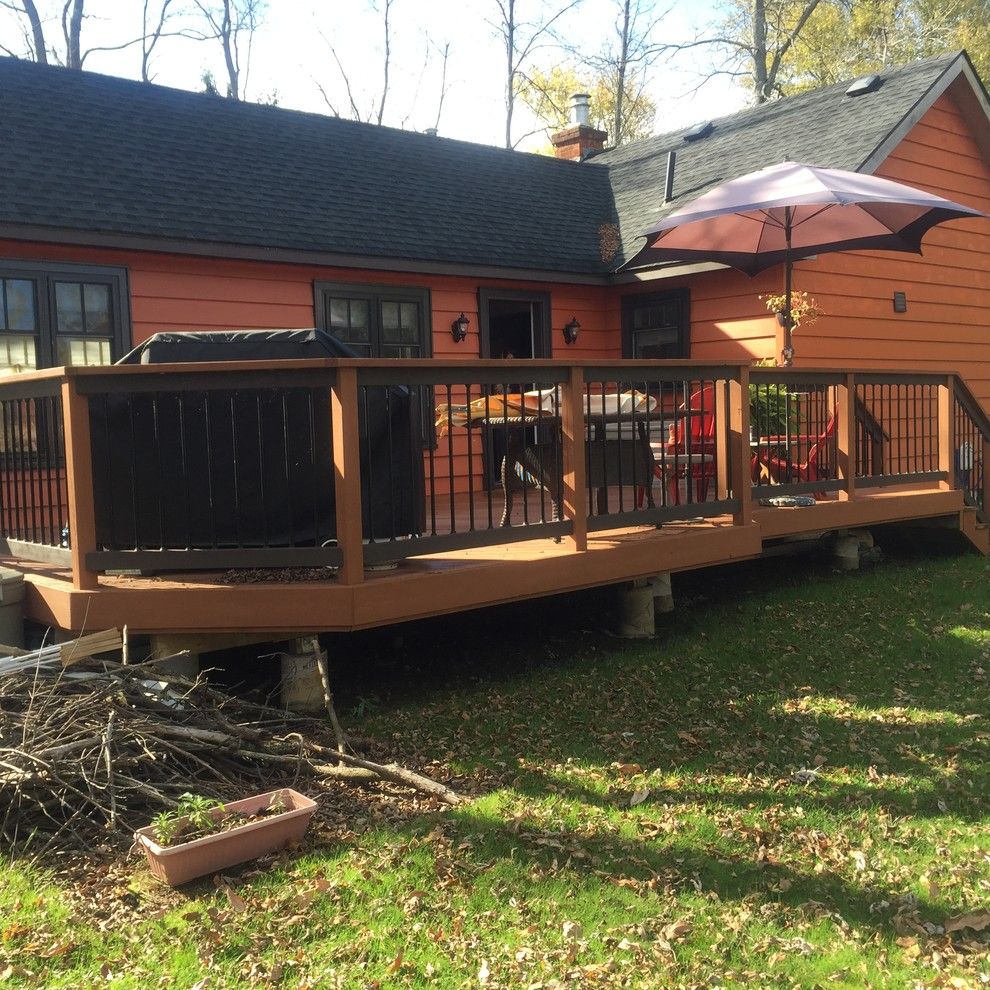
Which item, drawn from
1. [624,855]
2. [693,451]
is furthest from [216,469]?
[693,451]

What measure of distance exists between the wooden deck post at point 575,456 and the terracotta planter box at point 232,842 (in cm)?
239

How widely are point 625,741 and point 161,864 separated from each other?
230 centimetres

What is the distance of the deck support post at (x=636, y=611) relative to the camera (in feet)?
21.2

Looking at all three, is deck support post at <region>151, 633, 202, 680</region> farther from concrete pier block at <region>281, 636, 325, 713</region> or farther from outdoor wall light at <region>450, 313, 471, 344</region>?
outdoor wall light at <region>450, 313, 471, 344</region>

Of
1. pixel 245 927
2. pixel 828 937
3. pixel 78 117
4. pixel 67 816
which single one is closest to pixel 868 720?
pixel 828 937

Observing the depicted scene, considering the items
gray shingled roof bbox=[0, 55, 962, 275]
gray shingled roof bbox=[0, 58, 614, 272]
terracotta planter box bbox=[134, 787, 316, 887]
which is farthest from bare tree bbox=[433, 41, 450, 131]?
terracotta planter box bbox=[134, 787, 316, 887]

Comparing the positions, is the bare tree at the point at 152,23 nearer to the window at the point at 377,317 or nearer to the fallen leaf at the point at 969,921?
the window at the point at 377,317

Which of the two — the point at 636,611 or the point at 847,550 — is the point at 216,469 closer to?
the point at 636,611

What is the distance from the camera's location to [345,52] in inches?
1102

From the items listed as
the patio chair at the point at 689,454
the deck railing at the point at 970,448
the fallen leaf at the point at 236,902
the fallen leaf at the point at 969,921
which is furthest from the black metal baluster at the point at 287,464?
the deck railing at the point at 970,448

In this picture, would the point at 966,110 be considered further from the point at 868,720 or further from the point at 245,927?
the point at 245,927

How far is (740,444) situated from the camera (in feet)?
21.3

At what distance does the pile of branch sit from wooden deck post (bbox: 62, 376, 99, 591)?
1.74 ft

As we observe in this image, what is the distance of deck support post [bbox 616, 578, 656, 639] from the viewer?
647cm
